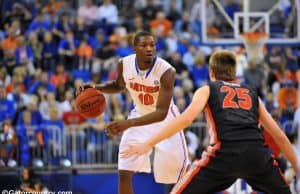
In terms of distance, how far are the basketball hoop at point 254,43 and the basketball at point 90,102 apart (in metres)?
A: 8.20

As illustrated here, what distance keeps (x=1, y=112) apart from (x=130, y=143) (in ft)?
24.8

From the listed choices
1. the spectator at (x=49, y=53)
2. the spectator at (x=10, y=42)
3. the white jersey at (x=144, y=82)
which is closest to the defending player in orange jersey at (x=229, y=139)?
the white jersey at (x=144, y=82)

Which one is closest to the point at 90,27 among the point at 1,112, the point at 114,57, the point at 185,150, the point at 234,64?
the point at 114,57

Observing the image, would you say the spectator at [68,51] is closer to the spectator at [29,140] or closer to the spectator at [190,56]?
the spectator at [190,56]

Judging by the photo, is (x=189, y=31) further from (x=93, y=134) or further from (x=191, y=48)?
(x=93, y=134)

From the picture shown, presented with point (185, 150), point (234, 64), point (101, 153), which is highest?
point (234, 64)

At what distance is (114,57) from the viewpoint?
730 inches

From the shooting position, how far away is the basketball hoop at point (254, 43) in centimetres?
1717

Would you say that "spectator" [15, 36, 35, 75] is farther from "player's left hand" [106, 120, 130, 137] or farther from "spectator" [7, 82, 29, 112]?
"player's left hand" [106, 120, 130, 137]

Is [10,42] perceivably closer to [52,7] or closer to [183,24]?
[52,7]

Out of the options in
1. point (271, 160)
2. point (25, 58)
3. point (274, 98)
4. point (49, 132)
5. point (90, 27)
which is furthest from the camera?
point (90, 27)

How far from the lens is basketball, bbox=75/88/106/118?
9.35 m

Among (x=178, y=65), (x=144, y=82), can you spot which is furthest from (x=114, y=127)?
(x=178, y=65)

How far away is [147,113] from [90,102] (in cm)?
70
